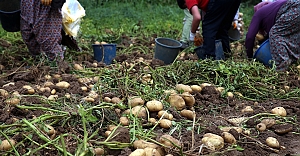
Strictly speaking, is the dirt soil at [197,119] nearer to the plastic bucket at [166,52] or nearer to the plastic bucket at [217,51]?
the plastic bucket at [166,52]

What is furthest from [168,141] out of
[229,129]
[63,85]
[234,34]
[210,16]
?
[234,34]

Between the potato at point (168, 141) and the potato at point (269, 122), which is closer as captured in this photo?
the potato at point (168, 141)

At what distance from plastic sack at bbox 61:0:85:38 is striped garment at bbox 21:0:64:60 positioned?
13cm

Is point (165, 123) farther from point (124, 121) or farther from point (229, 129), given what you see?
point (229, 129)

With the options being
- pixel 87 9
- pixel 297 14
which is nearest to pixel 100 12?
pixel 87 9

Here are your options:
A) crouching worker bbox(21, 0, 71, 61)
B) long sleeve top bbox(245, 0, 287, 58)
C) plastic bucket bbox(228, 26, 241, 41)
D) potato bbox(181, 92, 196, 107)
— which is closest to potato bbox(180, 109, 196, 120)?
potato bbox(181, 92, 196, 107)

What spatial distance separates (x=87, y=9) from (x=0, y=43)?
320cm

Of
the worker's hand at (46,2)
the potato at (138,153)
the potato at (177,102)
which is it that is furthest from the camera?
the worker's hand at (46,2)

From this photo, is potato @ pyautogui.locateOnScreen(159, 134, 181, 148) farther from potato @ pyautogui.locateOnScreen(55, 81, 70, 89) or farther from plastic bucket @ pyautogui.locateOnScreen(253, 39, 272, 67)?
→ plastic bucket @ pyautogui.locateOnScreen(253, 39, 272, 67)

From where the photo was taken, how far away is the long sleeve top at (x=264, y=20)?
12.4ft

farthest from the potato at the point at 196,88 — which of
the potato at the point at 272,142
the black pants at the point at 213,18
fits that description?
the black pants at the point at 213,18

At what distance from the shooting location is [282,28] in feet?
12.3

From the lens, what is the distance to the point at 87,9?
7129mm

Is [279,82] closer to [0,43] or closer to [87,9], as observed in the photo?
[0,43]
